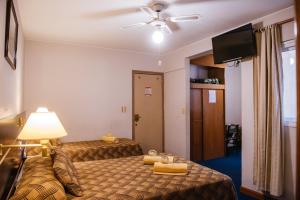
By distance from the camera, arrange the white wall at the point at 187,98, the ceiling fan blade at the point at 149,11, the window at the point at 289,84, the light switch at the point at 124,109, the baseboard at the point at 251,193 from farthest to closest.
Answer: the light switch at the point at 124,109
the white wall at the point at 187,98
the baseboard at the point at 251,193
the window at the point at 289,84
the ceiling fan blade at the point at 149,11

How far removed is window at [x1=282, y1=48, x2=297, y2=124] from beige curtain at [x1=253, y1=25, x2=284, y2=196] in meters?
0.23

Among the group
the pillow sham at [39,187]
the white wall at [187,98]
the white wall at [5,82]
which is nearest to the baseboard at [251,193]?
the white wall at [187,98]

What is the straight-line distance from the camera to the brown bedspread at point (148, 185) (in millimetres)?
1720

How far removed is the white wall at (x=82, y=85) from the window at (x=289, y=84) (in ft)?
9.41

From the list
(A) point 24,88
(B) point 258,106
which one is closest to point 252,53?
(B) point 258,106

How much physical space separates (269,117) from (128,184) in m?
1.98

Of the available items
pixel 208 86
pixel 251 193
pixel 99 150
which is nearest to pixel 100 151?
pixel 99 150

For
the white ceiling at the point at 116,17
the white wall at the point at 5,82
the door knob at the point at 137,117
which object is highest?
the white ceiling at the point at 116,17

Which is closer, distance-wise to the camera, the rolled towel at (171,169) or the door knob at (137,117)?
the rolled towel at (171,169)

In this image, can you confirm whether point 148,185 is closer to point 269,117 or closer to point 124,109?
point 269,117

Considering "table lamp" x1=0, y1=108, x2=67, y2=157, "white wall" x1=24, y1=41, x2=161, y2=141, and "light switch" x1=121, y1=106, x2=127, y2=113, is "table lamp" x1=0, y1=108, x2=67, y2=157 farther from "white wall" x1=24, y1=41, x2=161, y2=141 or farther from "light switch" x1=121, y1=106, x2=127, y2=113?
"light switch" x1=121, y1=106, x2=127, y2=113

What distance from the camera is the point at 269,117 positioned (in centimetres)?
271

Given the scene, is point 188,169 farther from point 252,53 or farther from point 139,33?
point 139,33

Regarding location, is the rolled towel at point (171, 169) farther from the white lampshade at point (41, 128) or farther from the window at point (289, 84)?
the window at point (289, 84)
